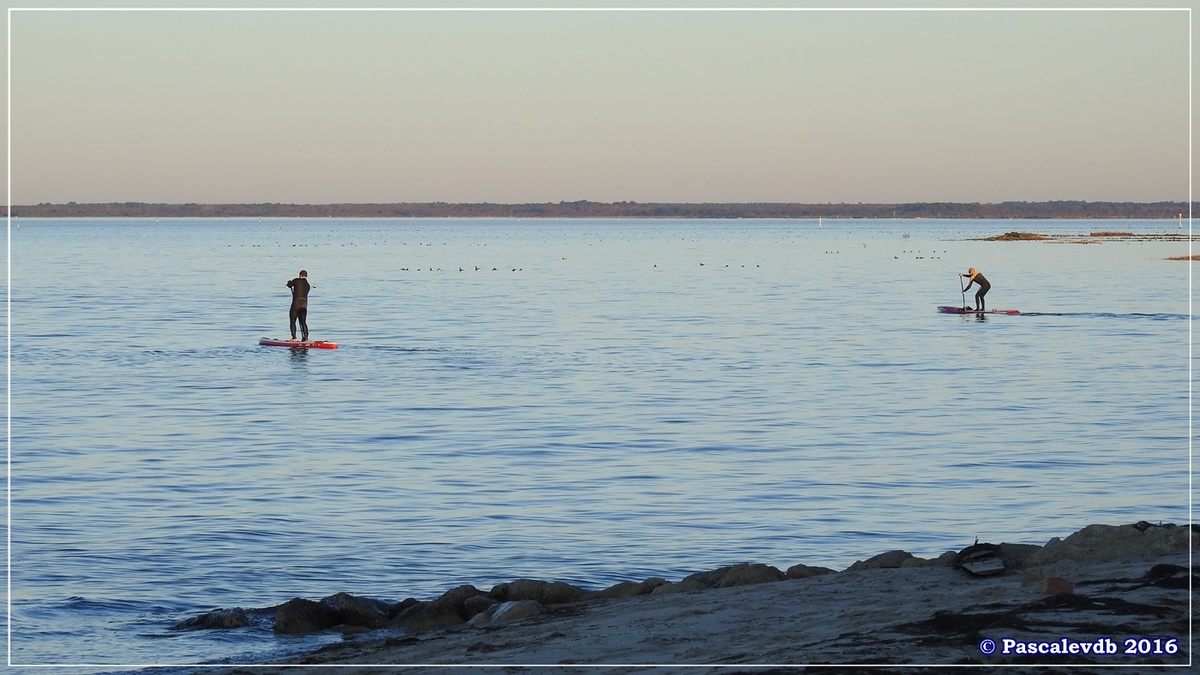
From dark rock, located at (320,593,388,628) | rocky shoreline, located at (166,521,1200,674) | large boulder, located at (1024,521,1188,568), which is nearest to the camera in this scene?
rocky shoreline, located at (166,521,1200,674)

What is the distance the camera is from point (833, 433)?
24.6 m

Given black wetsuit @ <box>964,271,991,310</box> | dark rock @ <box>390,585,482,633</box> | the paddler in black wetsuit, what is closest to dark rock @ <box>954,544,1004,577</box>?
dark rock @ <box>390,585,482,633</box>

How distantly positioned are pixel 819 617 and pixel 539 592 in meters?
3.34

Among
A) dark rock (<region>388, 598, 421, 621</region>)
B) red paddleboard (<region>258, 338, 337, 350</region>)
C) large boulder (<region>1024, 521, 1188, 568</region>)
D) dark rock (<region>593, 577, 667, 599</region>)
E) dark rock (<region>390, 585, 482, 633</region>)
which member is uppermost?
large boulder (<region>1024, 521, 1188, 568</region>)

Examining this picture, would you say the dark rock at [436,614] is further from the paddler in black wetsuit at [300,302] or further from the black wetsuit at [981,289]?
the black wetsuit at [981,289]

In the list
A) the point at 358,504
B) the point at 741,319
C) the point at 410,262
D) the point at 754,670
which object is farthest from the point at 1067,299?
the point at 410,262

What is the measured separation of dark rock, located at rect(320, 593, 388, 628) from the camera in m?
12.9

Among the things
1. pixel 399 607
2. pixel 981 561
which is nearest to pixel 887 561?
pixel 981 561

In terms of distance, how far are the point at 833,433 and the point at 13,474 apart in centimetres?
1213

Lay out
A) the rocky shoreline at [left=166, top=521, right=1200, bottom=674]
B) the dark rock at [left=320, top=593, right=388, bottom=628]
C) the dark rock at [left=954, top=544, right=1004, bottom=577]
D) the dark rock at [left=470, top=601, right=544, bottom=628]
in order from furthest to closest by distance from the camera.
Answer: the dark rock at [left=320, top=593, right=388, bottom=628] → the dark rock at [left=470, top=601, right=544, bottom=628] → the dark rock at [left=954, top=544, right=1004, bottom=577] → the rocky shoreline at [left=166, top=521, right=1200, bottom=674]

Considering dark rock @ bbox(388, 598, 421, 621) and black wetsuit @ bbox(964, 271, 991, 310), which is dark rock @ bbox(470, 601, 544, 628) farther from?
black wetsuit @ bbox(964, 271, 991, 310)

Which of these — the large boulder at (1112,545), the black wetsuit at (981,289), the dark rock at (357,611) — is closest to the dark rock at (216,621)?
the dark rock at (357,611)

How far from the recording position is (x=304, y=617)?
41.9 feet

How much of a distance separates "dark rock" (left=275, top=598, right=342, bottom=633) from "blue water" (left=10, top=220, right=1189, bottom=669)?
32 centimetres
